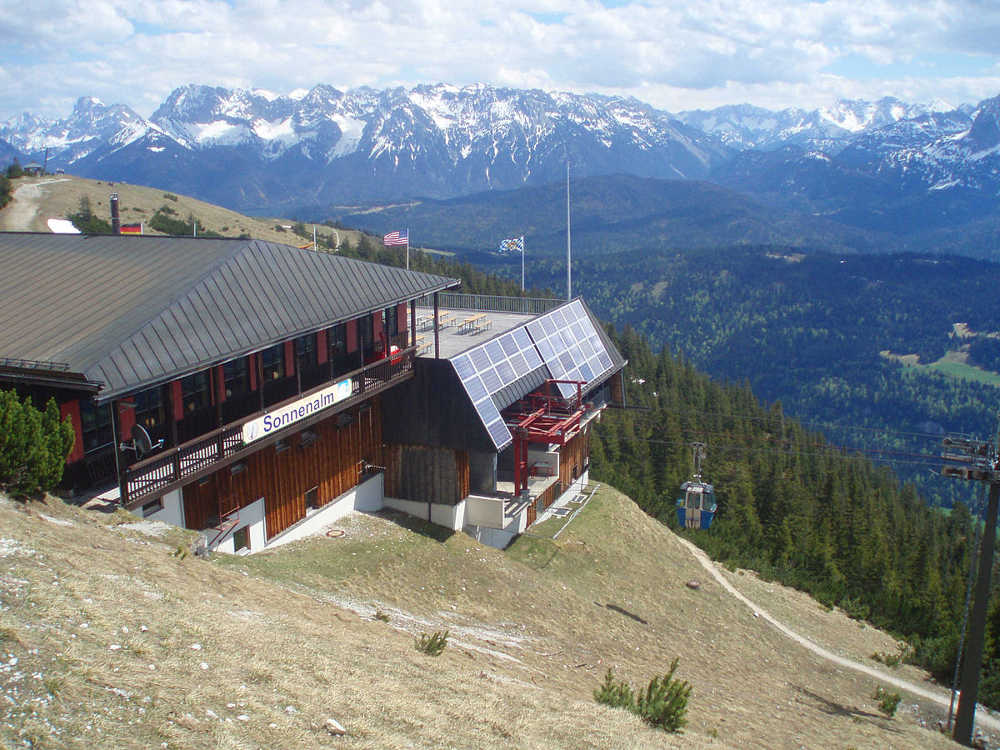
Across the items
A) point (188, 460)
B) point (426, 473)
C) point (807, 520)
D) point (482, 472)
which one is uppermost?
point (188, 460)

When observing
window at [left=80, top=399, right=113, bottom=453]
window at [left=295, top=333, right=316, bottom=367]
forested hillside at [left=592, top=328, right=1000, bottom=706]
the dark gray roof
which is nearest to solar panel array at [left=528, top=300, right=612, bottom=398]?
the dark gray roof

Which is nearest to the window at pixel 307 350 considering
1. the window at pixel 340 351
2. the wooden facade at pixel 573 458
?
the window at pixel 340 351

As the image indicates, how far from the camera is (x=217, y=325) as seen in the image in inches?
979

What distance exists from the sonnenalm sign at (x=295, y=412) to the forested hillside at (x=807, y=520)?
3066 centimetres

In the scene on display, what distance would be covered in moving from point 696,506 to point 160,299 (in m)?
25.0

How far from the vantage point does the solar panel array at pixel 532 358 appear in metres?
36.9

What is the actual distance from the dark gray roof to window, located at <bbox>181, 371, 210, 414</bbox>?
225 centimetres

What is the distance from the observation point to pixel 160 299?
24.4m

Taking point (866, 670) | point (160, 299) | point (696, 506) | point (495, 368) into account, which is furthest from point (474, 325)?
point (866, 670)

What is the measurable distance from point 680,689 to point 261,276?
19.4 m

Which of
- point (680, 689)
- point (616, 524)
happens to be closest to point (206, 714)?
point (680, 689)

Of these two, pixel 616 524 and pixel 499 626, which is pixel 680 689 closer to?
pixel 499 626

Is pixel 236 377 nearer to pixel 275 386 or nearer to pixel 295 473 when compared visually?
pixel 275 386

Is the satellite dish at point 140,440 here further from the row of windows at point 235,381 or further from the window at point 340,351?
the window at point 340,351
